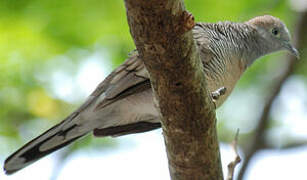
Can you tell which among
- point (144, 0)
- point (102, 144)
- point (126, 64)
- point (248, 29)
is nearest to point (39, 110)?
point (102, 144)

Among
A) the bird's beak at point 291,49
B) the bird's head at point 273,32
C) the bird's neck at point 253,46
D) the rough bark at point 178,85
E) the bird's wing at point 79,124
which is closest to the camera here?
the rough bark at point 178,85

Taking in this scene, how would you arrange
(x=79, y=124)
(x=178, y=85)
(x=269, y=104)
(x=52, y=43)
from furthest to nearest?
(x=52, y=43), (x=269, y=104), (x=79, y=124), (x=178, y=85)

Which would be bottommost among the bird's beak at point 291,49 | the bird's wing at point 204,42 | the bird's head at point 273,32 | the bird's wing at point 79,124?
the bird's wing at point 79,124

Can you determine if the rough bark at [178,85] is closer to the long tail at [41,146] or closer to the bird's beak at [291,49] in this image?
the long tail at [41,146]

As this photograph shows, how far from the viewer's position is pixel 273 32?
5496mm

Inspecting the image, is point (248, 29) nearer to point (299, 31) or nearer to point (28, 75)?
point (299, 31)

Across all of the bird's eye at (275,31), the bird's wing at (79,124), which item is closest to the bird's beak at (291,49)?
the bird's eye at (275,31)

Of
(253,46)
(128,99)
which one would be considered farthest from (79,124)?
(253,46)

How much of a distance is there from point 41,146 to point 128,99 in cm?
83

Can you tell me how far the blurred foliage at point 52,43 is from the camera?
527 cm

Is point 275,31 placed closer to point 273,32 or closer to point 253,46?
point 273,32

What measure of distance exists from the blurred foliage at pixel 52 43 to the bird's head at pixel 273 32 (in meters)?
0.42

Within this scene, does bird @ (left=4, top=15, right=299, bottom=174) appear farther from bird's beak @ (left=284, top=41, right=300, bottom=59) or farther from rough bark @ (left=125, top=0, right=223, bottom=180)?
rough bark @ (left=125, top=0, right=223, bottom=180)

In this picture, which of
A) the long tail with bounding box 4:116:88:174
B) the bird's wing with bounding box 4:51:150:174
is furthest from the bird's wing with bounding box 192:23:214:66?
the long tail with bounding box 4:116:88:174
